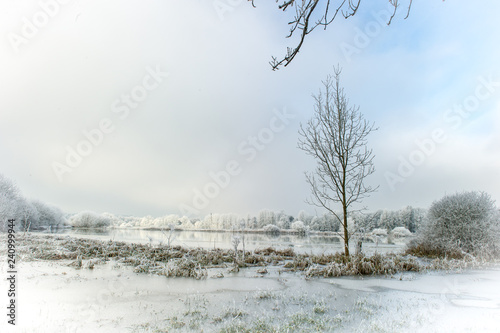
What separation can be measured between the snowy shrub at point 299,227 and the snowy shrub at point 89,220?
24.1 metres

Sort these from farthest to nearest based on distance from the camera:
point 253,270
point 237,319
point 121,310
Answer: point 253,270
point 121,310
point 237,319

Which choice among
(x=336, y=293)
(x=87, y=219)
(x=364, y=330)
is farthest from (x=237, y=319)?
(x=87, y=219)

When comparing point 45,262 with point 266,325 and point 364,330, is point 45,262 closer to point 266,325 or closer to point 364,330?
point 266,325

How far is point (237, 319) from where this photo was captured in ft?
12.2

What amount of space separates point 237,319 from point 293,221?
121 ft

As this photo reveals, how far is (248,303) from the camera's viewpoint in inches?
179

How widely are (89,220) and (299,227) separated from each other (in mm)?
27233

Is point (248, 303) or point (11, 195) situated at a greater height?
point (11, 195)

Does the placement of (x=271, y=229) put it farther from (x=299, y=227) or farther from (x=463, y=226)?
(x=463, y=226)

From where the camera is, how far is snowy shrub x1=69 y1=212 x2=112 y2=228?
36688 mm

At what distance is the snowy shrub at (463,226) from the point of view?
405 inches

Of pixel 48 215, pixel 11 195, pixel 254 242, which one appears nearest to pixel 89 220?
pixel 48 215

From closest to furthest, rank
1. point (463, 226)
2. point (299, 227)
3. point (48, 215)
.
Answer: point (463, 226)
point (48, 215)
point (299, 227)

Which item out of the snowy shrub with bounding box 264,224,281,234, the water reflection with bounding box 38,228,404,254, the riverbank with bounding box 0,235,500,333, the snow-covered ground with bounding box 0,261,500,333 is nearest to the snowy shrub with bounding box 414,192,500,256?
the water reflection with bounding box 38,228,404,254
